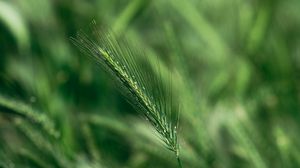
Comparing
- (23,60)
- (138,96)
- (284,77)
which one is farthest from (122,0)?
(138,96)

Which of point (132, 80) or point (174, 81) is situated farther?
point (174, 81)

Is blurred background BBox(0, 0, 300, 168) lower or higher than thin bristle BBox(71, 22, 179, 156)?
higher

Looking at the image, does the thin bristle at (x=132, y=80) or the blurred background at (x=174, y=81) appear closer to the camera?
the thin bristle at (x=132, y=80)

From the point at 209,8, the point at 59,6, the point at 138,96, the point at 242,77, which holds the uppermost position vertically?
the point at 209,8

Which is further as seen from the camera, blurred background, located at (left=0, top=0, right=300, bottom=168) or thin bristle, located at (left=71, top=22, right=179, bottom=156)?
blurred background, located at (left=0, top=0, right=300, bottom=168)

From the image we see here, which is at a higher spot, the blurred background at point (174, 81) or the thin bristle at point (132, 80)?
the blurred background at point (174, 81)

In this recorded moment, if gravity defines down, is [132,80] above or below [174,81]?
below

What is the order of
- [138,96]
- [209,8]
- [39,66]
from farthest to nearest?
1. [209,8]
2. [39,66]
3. [138,96]

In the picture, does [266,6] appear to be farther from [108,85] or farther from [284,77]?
[108,85]
